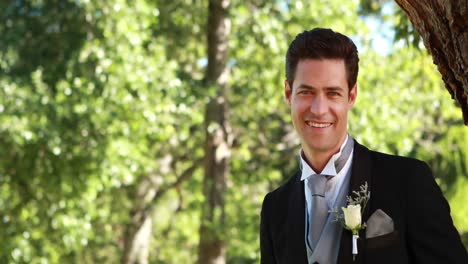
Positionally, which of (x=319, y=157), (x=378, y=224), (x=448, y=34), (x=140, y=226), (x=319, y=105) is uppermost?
(x=448, y=34)

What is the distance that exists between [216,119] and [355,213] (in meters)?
12.2

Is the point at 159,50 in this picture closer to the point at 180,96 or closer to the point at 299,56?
the point at 180,96

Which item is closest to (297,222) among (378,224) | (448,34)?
(378,224)

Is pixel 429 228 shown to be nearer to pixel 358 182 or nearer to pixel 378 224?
pixel 378 224

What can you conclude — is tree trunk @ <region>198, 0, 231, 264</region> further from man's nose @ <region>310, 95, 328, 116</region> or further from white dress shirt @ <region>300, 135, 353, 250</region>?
man's nose @ <region>310, 95, 328, 116</region>

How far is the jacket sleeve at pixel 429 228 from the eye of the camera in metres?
3.06

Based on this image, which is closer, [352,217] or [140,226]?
[352,217]

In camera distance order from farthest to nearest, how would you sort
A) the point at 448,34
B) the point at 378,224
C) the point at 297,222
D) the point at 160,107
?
the point at 160,107, the point at 297,222, the point at 378,224, the point at 448,34

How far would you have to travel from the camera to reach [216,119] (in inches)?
600

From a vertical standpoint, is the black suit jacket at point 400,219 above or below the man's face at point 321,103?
below

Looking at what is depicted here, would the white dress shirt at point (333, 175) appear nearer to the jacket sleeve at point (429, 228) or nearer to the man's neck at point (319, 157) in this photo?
the man's neck at point (319, 157)

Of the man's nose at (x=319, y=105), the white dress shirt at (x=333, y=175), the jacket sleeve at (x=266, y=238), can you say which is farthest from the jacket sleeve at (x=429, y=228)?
the jacket sleeve at (x=266, y=238)

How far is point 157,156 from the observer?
63.9 ft

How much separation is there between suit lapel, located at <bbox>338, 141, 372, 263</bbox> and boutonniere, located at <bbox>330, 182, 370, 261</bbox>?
0.06 ft
